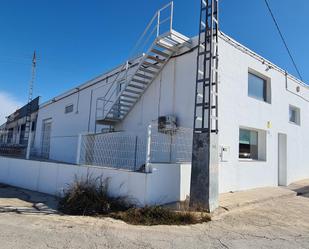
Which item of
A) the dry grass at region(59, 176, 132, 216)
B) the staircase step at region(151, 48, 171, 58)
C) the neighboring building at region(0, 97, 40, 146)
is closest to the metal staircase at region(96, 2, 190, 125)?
the staircase step at region(151, 48, 171, 58)

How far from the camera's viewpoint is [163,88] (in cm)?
1019

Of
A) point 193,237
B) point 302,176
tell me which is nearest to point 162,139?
point 193,237

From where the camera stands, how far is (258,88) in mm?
11344

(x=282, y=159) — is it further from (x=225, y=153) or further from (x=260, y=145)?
(x=225, y=153)

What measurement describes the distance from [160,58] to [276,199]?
6.36 m

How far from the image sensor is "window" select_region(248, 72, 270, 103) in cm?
1090

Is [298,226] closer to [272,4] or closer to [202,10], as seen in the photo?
[202,10]

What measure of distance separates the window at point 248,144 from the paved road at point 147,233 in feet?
12.6

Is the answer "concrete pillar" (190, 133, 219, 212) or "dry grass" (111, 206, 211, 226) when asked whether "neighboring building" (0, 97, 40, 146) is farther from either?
"concrete pillar" (190, 133, 219, 212)

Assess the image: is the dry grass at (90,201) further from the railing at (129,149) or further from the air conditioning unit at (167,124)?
the air conditioning unit at (167,124)

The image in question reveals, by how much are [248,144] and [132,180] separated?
5.77m

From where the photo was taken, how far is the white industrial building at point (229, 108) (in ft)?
29.7

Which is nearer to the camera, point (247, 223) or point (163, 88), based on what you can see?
point (247, 223)

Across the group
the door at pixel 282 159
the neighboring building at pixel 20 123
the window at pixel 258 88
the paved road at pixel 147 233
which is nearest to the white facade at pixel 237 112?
the door at pixel 282 159
